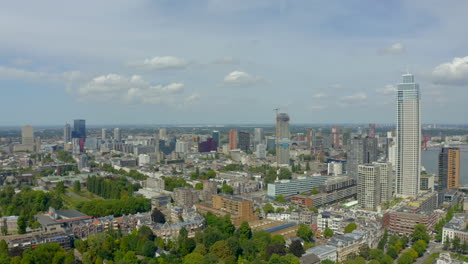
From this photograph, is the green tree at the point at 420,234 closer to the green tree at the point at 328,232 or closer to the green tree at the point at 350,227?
the green tree at the point at 350,227

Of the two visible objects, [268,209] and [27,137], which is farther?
[27,137]

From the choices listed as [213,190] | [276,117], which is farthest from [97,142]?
[213,190]

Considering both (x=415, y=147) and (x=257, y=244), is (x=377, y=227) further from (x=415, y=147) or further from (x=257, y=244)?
(x=415, y=147)

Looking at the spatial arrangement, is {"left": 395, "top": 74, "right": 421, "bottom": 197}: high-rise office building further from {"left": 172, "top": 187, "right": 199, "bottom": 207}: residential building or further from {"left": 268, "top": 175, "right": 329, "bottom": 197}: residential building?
{"left": 172, "top": 187, "right": 199, "bottom": 207}: residential building

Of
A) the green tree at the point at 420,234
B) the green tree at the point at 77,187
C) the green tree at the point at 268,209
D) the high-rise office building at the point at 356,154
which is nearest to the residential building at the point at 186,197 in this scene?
the green tree at the point at 268,209

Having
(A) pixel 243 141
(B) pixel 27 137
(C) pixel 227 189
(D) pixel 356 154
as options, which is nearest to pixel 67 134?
(B) pixel 27 137

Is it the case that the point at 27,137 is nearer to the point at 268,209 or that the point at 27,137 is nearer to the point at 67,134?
the point at 67,134

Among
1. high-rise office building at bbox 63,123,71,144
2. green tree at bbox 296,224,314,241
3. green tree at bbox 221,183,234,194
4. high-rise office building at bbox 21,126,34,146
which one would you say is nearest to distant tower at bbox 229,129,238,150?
green tree at bbox 221,183,234,194
